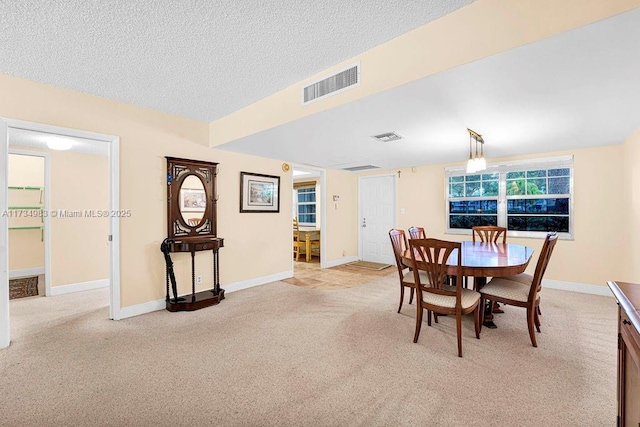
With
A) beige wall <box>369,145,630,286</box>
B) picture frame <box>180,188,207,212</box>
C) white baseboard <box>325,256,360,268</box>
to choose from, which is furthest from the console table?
beige wall <box>369,145,630,286</box>

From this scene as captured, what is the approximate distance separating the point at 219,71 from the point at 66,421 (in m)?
2.73

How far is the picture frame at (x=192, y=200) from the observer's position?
12.2ft

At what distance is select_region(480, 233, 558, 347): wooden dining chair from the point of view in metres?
2.46

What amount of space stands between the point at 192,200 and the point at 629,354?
4110mm

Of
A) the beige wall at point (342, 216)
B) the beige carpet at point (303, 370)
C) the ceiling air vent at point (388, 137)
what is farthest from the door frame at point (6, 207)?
the beige wall at point (342, 216)

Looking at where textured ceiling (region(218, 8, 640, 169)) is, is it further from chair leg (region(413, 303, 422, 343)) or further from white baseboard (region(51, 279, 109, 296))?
white baseboard (region(51, 279, 109, 296))

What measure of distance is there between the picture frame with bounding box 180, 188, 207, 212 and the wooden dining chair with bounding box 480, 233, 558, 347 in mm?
3581

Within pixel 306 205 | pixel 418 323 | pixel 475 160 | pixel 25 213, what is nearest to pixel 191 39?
pixel 418 323

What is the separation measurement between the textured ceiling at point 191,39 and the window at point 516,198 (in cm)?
393

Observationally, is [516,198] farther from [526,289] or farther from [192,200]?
[192,200]

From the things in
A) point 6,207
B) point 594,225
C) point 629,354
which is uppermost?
point 6,207

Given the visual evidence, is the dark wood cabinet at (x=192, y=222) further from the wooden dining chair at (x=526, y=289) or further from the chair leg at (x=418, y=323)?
the wooden dining chair at (x=526, y=289)

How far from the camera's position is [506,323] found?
2.97m

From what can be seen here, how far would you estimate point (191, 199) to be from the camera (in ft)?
12.5
